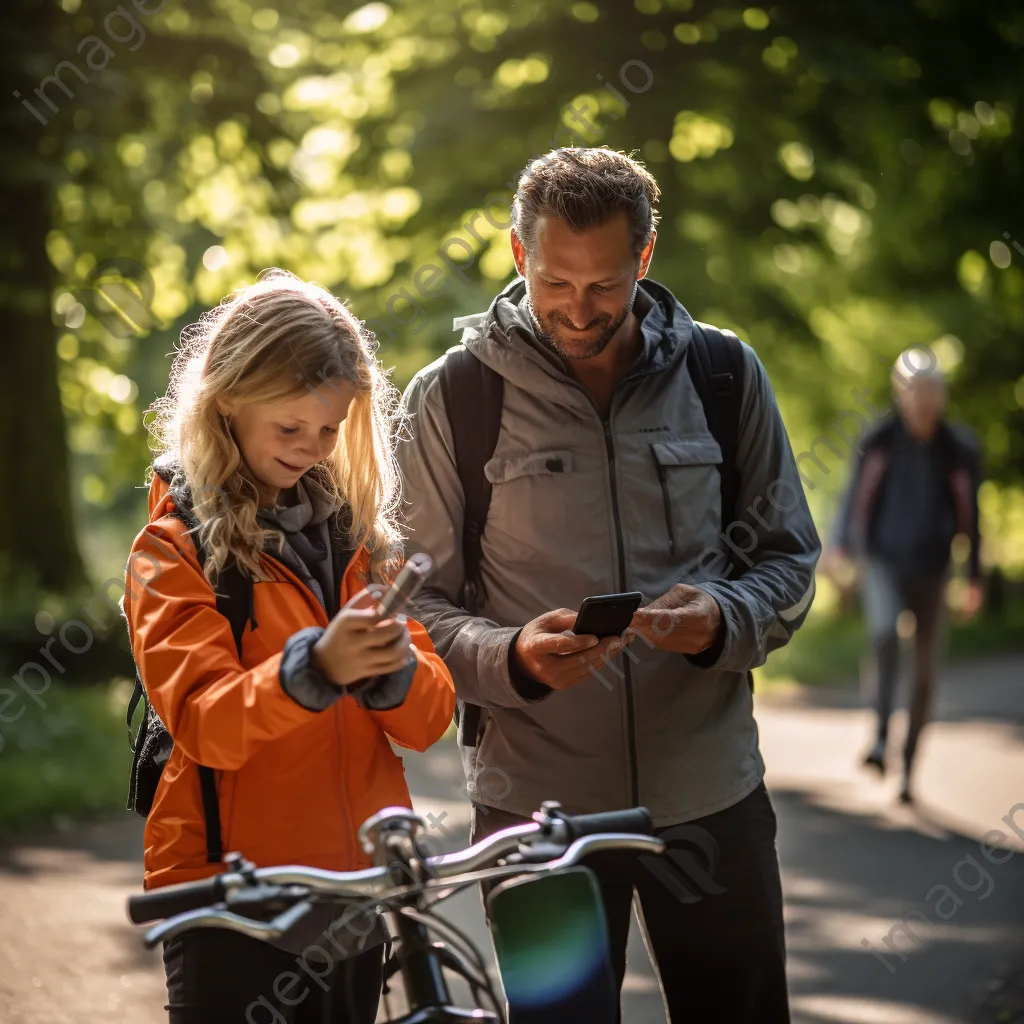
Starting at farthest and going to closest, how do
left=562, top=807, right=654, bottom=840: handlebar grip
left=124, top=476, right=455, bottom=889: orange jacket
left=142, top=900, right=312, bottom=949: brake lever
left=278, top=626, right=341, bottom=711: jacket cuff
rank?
left=124, top=476, right=455, bottom=889: orange jacket, left=278, top=626, right=341, bottom=711: jacket cuff, left=562, top=807, right=654, bottom=840: handlebar grip, left=142, top=900, right=312, bottom=949: brake lever

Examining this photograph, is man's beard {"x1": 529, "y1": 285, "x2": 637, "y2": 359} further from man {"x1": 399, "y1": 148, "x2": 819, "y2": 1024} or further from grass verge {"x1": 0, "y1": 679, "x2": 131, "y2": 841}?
grass verge {"x1": 0, "y1": 679, "x2": 131, "y2": 841}

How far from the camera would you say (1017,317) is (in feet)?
53.2

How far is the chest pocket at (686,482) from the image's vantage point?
317cm

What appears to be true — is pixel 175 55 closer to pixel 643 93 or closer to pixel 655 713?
pixel 643 93

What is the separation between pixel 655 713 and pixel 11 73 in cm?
838

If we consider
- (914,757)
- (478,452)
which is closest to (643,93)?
(914,757)

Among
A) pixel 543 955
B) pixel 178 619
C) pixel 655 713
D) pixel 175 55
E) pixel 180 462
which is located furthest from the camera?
pixel 175 55

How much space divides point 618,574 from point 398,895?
1.26 metres

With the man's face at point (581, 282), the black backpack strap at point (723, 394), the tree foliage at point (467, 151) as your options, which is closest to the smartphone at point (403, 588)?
the man's face at point (581, 282)

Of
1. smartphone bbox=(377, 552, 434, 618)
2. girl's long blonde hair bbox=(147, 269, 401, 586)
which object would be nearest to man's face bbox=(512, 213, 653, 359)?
girl's long blonde hair bbox=(147, 269, 401, 586)

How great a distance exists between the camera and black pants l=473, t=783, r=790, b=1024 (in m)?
3.10

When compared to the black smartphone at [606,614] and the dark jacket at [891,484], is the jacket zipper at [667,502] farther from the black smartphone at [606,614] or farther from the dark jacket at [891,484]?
the dark jacket at [891,484]

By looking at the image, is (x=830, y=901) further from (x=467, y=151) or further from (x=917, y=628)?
(x=467, y=151)

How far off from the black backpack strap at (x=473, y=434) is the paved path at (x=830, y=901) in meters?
2.65
